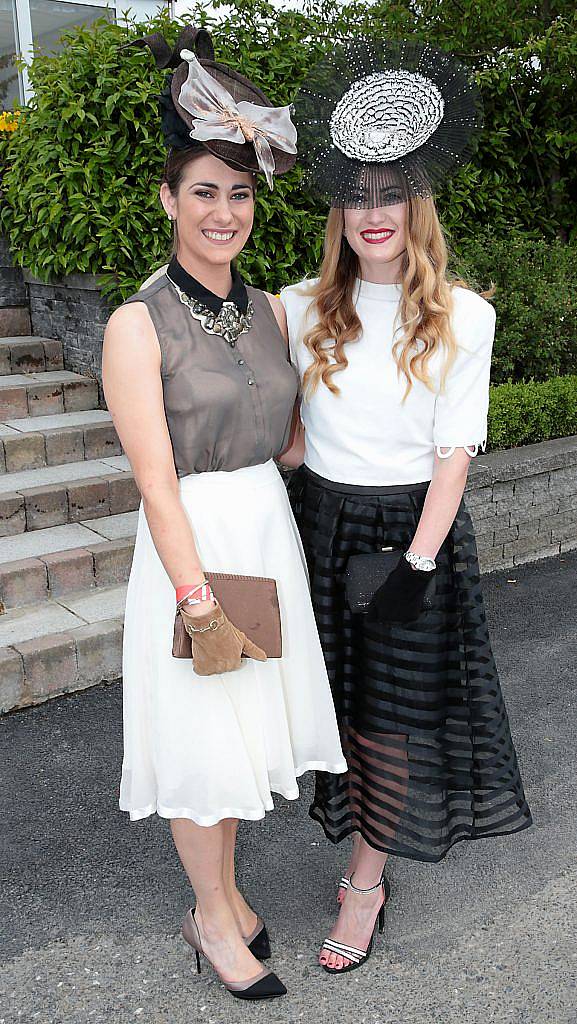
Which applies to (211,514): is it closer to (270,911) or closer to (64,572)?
(270,911)

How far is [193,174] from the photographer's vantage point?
1932 mm

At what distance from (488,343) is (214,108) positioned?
0.78 meters

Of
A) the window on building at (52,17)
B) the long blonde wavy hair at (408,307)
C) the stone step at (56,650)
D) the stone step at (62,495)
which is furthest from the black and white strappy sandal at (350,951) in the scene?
the window on building at (52,17)

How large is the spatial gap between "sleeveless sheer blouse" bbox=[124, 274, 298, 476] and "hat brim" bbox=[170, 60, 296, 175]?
293mm

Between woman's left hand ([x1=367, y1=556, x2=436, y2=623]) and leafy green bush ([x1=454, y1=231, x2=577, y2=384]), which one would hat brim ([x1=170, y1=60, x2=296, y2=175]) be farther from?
leafy green bush ([x1=454, y1=231, x2=577, y2=384])

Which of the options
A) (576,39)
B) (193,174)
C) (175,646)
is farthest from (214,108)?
(576,39)

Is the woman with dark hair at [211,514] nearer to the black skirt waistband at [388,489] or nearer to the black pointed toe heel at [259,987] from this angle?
the black pointed toe heel at [259,987]

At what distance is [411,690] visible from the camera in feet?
7.33

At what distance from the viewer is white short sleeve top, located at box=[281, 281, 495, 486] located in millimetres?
2047

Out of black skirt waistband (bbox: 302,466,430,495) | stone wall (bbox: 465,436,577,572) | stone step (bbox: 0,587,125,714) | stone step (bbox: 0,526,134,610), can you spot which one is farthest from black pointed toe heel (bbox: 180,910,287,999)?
stone wall (bbox: 465,436,577,572)

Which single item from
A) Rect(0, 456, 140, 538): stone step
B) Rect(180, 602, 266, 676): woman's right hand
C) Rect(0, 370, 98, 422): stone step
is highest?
Rect(180, 602, 266, 676): woman's right hand

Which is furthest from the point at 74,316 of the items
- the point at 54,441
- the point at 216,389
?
the point at 216,389

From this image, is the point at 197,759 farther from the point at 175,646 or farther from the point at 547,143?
the point at 547,143

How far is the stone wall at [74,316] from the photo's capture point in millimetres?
5379
